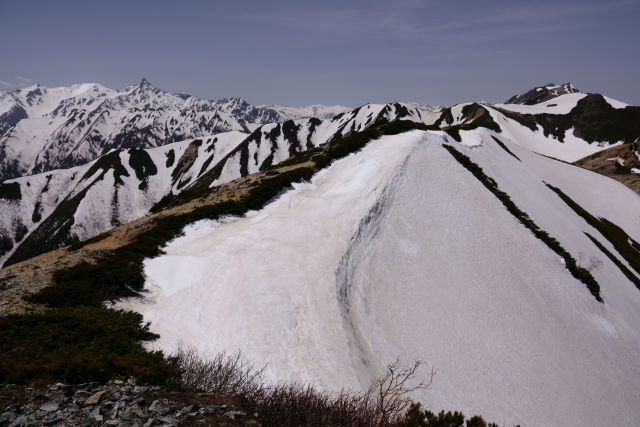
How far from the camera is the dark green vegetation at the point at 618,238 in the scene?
4225cm

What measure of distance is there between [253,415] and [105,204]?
21170 cm

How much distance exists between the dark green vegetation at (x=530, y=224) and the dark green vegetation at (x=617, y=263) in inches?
462

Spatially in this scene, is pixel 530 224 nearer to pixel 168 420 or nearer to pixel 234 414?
pixel 234 414

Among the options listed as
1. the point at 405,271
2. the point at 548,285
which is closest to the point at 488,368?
the point at 405,271

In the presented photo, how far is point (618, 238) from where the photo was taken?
47.1m

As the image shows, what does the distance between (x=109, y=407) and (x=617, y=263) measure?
151 feet

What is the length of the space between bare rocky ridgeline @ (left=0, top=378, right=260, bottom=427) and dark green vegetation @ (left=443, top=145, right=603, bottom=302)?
2850 cm

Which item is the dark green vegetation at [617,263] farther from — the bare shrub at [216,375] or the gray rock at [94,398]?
the gray rock at [94,398]

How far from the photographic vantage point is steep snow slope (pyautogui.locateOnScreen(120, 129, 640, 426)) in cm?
1420

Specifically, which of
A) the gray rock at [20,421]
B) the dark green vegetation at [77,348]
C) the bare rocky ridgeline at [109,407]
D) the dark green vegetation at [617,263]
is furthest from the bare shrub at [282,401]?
the dark green vegetation at [617,263]

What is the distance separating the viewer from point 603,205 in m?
60.3

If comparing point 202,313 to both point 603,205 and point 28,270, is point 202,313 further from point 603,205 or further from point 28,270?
point 603,205

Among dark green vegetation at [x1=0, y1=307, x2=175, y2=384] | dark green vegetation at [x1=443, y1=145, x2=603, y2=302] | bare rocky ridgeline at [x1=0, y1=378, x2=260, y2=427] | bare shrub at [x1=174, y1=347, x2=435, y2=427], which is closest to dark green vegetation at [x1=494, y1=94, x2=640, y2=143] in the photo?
dark green vegetation at [x1=443, y1=145, x2=603, y2=302]

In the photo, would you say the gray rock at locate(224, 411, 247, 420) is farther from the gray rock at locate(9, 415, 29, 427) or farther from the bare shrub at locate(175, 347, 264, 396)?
the gray rock at locate(9, 415, 29, 427)
